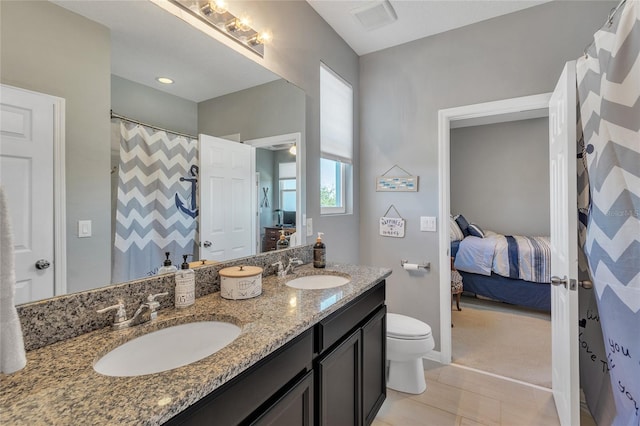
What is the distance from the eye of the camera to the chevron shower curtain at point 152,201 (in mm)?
1038

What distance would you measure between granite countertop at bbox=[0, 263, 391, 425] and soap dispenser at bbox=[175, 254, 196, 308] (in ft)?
0.09

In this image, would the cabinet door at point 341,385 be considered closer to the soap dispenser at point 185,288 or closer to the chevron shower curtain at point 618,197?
the soap dispenser at point 185,288

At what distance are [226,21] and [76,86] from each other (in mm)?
817

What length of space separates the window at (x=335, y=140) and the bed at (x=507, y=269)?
2.07 m

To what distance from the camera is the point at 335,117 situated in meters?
2.45

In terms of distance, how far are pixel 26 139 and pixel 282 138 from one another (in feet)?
3.99

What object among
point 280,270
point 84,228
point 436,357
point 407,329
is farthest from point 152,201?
point 436,357

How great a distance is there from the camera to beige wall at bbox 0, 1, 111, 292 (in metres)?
0.79

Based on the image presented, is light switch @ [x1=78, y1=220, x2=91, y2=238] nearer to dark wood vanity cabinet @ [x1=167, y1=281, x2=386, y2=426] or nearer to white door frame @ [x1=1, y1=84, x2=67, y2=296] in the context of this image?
white door frame @ [x1=1, y1=84, x2=67, y2=296]

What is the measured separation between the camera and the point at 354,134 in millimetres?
2693

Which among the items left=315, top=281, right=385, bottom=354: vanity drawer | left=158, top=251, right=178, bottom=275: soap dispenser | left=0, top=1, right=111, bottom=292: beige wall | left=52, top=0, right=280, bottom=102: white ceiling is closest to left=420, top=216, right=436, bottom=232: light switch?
left=315, top=281, right=385, bottom=354: vanity drawer

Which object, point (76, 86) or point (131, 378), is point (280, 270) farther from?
point (76, 86)

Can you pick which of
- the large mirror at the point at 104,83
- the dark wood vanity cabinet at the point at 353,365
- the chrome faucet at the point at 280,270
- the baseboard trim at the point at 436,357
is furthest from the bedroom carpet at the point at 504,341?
the large mirror at the point at 104,83

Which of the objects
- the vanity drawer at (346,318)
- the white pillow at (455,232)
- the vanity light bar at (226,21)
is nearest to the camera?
the vanity drawer at (346,318)
